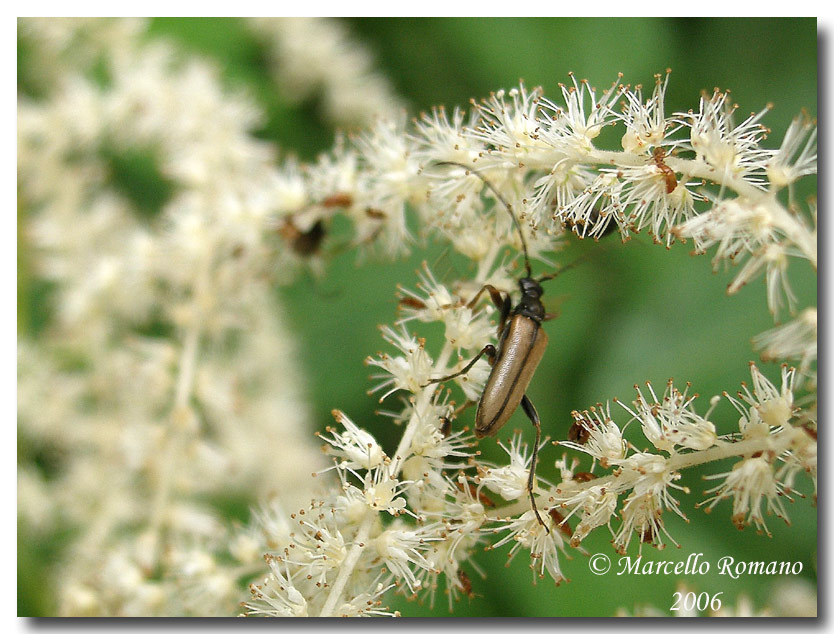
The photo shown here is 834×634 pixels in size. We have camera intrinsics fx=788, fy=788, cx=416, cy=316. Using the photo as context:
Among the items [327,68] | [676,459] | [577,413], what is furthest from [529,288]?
→ [327,68]

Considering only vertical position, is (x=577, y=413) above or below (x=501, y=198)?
below

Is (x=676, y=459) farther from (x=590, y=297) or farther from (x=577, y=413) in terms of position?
(x=590, y=297)

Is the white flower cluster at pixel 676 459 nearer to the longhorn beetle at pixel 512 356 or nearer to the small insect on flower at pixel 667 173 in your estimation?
the longhorn beetle at pixel 512 356

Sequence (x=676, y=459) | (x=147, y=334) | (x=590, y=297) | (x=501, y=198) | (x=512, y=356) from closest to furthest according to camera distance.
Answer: (x=676, y=459) → (x=512, y=356) → (x=501, y=198) → (x=590, y=297) → (x=147, y=334)

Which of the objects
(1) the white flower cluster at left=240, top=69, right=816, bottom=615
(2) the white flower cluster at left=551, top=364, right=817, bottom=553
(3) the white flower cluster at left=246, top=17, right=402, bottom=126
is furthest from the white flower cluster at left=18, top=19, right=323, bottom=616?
(2) the white flower cluster at left=551, top=364, right=817, bottom=553

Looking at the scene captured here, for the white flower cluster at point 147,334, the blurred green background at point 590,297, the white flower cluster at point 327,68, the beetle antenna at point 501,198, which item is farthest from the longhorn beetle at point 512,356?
the white flower cluster at point 327,68

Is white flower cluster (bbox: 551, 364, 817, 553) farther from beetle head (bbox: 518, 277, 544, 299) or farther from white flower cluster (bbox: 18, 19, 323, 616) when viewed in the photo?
white flower cluster (bbox: 18, 19, 323, 616)

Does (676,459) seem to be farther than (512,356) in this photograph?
No
